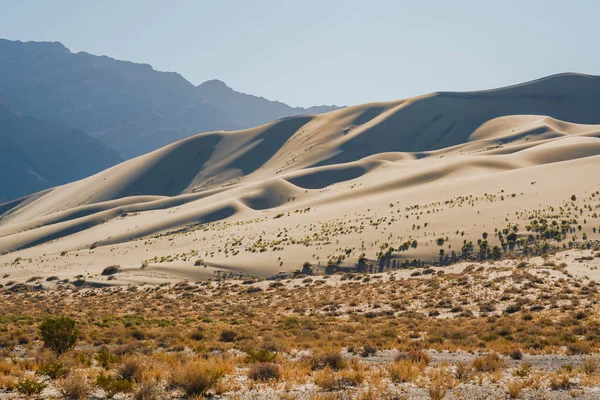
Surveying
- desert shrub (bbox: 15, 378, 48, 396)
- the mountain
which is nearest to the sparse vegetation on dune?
desert shrub (bbox: 15, 378, 48, 396)

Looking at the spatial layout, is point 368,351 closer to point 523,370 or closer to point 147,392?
point 523,370

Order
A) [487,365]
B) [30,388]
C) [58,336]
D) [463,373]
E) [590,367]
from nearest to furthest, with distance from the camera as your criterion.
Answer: [30,388], [463,373], [590,367], [487,365], [58,336]

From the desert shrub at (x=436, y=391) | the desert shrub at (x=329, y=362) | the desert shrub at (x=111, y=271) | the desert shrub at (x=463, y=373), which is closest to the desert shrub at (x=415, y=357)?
the desert shrub at (x=463, y=373)

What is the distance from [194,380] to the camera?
10.0 meters

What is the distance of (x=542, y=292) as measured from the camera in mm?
24375

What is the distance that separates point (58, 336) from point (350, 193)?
7100 cm

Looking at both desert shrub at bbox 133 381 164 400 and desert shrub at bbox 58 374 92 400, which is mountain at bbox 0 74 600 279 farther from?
desert shrub at bbox 133 381 164 400

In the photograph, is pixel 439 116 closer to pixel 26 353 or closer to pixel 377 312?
pixel 377 312

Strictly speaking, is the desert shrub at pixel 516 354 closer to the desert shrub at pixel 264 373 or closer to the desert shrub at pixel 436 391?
the desert shrub at pixel 436 391

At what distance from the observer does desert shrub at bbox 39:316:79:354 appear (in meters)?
15.0

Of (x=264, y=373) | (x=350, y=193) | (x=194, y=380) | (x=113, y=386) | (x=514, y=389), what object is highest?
(x=350, y=193)

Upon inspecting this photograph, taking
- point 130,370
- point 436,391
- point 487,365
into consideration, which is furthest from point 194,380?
point 487,365

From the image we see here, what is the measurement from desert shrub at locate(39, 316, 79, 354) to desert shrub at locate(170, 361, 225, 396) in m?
6.33

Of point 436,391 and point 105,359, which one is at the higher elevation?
point 105,359
